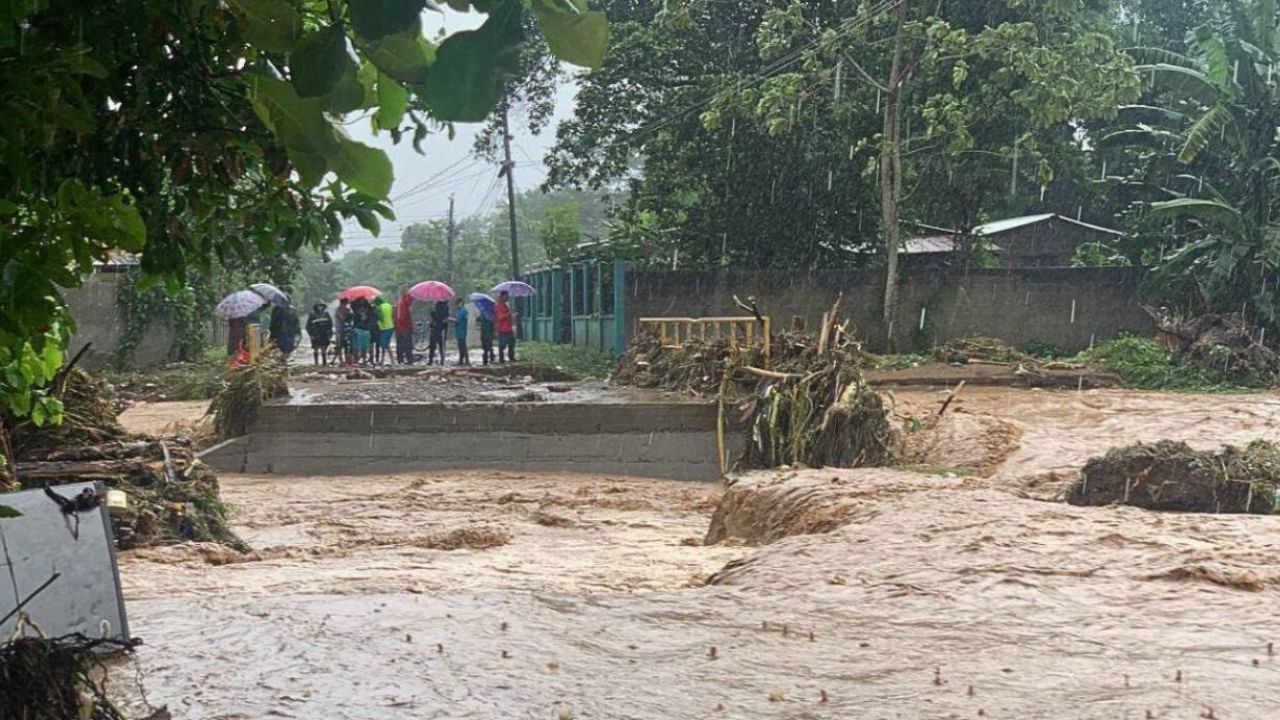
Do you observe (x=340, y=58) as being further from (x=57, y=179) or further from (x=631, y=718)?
(x=631, y=718)

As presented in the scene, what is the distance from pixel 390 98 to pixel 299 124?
16 centimetres

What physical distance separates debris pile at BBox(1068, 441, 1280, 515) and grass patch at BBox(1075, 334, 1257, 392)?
999 centimetres

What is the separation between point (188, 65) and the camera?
291 centimetres

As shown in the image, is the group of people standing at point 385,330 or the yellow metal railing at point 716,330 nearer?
the yellow metal railing at point 716,330

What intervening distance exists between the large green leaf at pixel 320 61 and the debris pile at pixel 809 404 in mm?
11994

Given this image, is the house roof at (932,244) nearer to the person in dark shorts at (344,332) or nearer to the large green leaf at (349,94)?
the person in dark shorts at (344,332)

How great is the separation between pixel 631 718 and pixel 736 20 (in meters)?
23.2

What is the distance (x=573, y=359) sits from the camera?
2617cm

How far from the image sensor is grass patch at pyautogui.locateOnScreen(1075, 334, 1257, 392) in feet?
70.1

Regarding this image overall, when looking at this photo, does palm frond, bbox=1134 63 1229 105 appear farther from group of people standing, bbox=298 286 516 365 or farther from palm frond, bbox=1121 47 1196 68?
group of people standing, bbox=298 286 516 365

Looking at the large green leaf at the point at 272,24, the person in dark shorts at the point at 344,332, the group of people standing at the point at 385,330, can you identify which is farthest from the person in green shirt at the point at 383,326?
the large green leaf at the point at 272,24

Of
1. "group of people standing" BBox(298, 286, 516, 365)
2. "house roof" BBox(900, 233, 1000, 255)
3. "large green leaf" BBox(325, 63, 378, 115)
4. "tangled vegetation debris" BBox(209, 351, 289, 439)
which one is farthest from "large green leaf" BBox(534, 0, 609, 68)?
"house roof" BBox(900, 233, 1000, 255)

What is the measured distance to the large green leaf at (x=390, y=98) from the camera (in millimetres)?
2145

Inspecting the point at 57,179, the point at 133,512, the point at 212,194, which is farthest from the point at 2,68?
the point at 133,512
